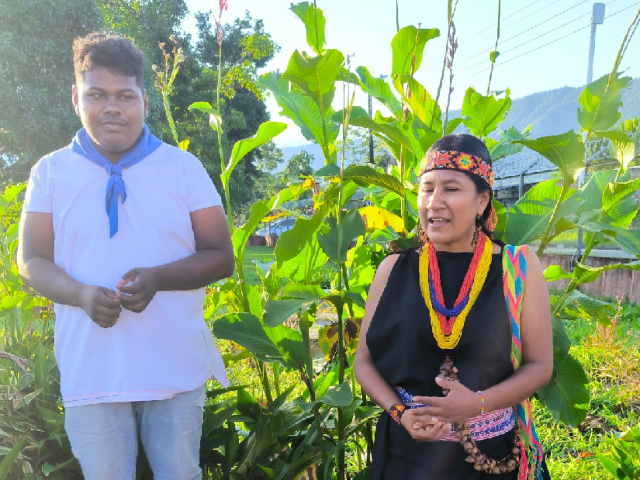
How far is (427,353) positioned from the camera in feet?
4.60

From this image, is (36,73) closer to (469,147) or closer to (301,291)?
(301,291)

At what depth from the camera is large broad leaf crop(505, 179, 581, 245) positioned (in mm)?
1719

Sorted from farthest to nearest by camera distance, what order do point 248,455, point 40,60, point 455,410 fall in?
point 40,60
point 248,455
point 455,410

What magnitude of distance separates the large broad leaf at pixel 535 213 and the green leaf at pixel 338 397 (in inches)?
27.4

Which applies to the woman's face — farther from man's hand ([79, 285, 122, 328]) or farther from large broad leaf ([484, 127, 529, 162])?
man's hand ([79, 285, 122, 328])

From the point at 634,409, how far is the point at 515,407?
7.40 feet

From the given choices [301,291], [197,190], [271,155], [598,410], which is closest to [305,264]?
[301,291]

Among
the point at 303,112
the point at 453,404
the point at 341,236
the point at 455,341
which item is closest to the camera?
the point at 453,404

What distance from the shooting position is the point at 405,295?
1445mm

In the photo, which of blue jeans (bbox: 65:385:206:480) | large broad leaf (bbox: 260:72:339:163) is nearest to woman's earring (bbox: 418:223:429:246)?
large broad leaf (bbox: 260:72:339:163)

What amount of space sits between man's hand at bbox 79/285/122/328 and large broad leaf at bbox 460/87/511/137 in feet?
4.30

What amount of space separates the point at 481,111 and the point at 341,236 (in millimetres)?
691

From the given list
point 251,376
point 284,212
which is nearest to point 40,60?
point 251,376

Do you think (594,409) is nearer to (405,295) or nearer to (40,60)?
(405,295)
